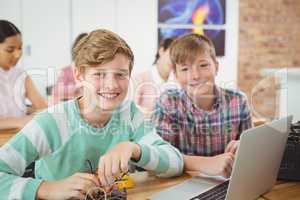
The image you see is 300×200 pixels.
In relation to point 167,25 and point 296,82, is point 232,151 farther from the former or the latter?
point 167,25

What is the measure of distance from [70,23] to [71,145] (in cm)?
287

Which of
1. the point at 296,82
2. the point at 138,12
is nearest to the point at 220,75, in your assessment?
the point at 138,12

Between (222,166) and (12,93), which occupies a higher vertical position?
(12,93)

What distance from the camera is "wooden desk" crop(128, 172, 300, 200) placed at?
110 centimetres

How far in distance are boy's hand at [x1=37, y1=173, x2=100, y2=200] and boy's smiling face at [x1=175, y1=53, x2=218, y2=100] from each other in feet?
2.57

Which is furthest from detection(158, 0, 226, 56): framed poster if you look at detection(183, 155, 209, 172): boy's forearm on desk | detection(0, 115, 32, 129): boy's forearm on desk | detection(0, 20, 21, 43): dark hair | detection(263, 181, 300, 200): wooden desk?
detection(263, 181, 300, 200): wooden desk

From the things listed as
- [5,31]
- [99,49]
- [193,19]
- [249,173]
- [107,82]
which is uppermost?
[193,19]

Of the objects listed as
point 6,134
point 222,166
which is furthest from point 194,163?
point 6,134

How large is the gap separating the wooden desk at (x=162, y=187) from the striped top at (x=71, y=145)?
0.04m

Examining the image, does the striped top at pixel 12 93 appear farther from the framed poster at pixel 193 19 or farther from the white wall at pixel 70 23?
the framed poster at pixel 193 19

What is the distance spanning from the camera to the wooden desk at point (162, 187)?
1099 mm

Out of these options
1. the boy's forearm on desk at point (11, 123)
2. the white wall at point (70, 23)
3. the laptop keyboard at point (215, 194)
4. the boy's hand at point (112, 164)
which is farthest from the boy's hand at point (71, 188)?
the white wall at point (70, 23)

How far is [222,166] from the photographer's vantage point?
1.21m

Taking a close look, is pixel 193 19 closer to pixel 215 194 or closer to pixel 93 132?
pixel 93 132
